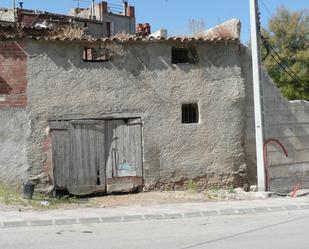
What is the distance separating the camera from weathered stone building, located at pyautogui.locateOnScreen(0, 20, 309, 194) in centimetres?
1498

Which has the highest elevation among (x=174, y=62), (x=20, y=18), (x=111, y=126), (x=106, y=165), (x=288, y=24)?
(x=288, y=24)

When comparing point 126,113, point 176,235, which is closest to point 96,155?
point 126,113

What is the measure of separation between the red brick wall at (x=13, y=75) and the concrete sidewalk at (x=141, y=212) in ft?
11.6

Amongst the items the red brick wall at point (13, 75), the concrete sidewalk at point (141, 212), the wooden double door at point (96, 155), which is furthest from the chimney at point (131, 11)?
the concrete sidewalk at point (141, 212)

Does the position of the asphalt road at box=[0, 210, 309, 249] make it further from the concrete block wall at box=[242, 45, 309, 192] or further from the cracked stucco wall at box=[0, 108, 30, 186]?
the concrete block wall at box=[242, 45, 309, 192]

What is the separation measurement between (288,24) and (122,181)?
98.0 feet

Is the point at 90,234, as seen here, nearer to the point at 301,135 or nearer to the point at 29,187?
the point at 29,187

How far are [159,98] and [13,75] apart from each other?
4.01m

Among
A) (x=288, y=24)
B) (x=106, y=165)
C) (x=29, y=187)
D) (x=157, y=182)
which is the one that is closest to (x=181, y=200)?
(x=157, y=182)

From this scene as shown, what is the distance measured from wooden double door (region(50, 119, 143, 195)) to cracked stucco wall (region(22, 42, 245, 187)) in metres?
0.30

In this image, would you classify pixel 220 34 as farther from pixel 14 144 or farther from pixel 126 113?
pixel 14 144

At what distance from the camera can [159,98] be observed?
51.8 feet

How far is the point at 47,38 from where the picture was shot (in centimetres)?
1502

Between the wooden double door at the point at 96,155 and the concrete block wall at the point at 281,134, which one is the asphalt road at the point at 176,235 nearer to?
the wooden double door at the point at 96,155
